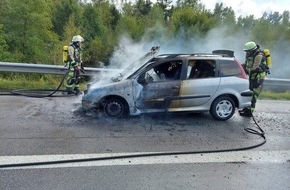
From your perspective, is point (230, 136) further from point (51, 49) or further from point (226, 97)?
point (51, 49)

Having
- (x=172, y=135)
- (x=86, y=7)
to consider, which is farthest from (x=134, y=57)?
(x=86, y=7)

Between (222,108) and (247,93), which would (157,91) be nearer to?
(222,108)

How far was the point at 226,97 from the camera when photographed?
7.52 m

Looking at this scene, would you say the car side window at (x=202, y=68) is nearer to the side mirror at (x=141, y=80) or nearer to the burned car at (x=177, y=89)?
the burned car at (x=177, y=89)

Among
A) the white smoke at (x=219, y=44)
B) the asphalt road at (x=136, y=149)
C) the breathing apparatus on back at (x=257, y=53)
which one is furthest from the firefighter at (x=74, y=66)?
the white smoke at (x=219, y=44)

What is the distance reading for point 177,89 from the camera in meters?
7.14

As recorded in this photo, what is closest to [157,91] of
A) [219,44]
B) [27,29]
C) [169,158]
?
[169,158]

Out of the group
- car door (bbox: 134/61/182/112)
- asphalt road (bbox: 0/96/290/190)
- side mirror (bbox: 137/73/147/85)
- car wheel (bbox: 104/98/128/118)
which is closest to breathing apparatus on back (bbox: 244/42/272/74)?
asphalt road (bbox: 0/96/290/190)

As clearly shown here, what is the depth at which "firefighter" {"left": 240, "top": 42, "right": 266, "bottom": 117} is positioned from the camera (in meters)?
8.02

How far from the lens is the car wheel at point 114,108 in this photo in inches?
278

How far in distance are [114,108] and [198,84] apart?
1.98m

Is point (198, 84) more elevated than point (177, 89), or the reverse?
point (198, 84)

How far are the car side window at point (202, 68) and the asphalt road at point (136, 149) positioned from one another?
1051mm

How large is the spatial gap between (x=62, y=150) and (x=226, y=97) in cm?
413
